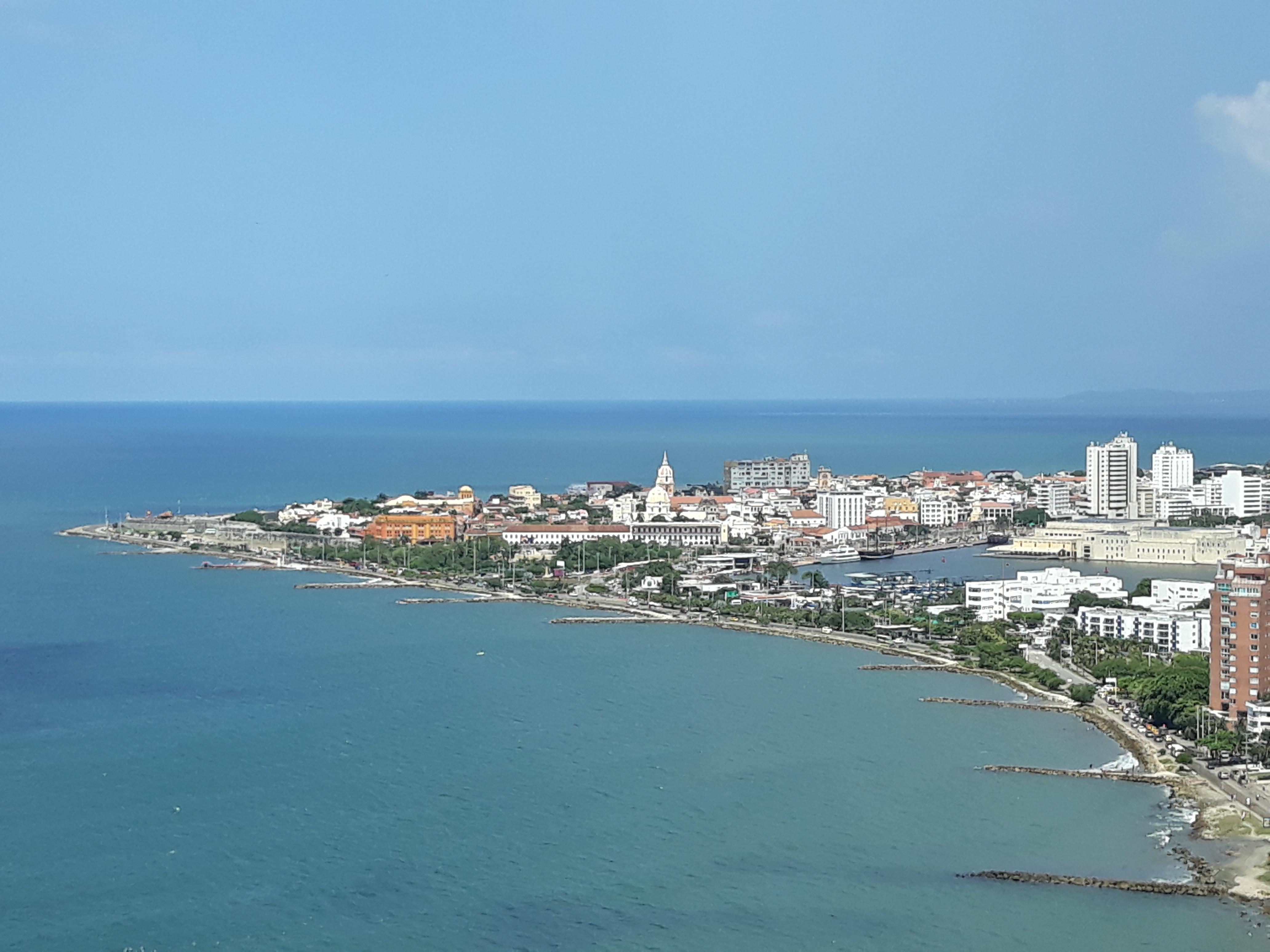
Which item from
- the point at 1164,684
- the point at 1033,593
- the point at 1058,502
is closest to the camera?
the point at 1164,684

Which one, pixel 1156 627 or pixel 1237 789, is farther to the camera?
pixel 1156 627

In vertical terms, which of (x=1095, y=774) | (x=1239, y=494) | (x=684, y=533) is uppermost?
(x=1239, y=494)

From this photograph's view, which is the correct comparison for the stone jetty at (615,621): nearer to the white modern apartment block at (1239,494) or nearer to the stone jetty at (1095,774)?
the stone jetty at (1095,774)

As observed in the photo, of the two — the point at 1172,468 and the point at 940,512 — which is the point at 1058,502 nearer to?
the point at 940,512

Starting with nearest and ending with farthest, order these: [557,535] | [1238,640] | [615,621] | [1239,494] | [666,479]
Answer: [1238,640], [615,621], [557,535], [1239,494], [666,479]

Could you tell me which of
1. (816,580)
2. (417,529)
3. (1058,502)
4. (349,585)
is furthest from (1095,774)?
(1058,502)

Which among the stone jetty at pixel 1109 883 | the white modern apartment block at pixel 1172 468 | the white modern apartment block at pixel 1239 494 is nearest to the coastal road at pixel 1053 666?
the stone jetty at pixel 1109 883

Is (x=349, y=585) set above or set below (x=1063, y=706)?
above

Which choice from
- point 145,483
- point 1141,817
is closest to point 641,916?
point 1141,817
